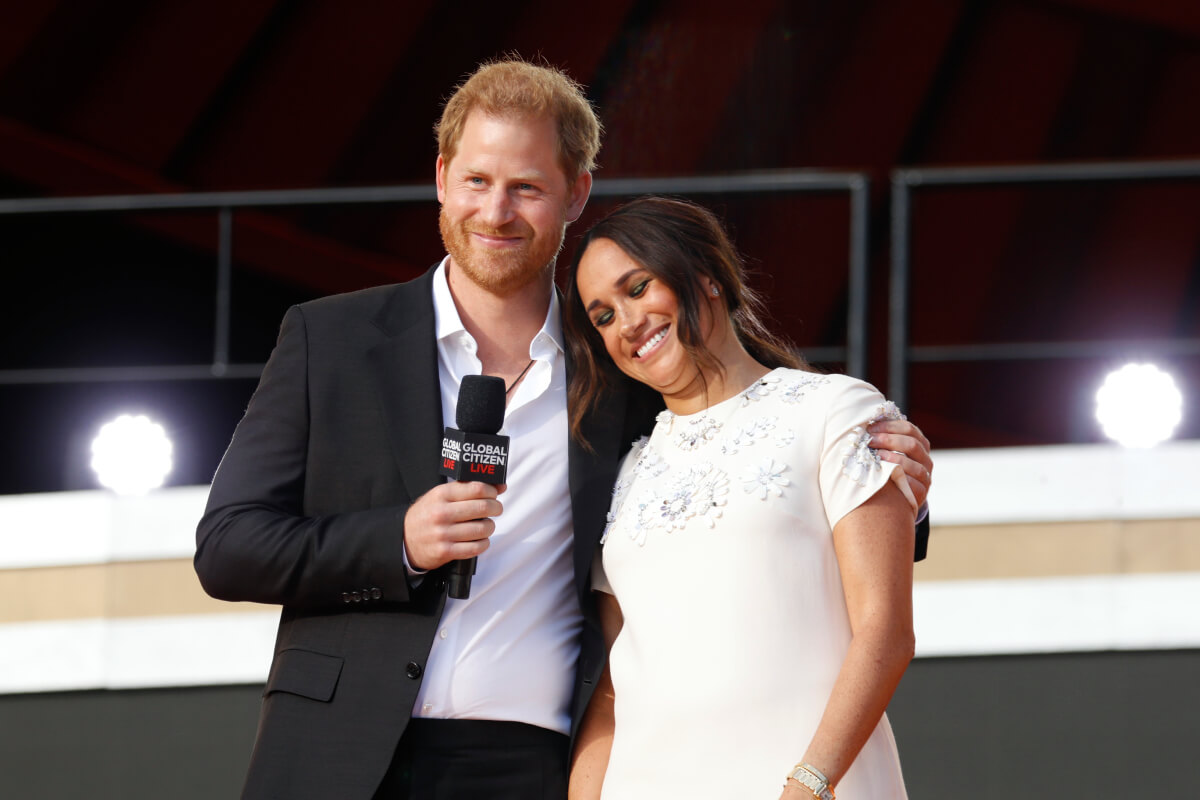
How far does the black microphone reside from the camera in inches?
67.5

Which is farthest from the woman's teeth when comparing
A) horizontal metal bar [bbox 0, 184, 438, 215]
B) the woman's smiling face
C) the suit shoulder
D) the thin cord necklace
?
horizontal metal bar [bbox 0, 184, 438, 215]

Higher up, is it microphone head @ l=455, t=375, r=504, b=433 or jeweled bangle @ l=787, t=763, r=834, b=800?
microphone head @ l=455, t=375, r=504, b=433

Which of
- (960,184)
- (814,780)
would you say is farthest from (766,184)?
(814,780)

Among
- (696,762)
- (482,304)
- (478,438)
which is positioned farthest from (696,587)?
(482,304)

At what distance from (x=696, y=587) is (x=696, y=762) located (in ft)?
0.79

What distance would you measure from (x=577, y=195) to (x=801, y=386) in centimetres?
55

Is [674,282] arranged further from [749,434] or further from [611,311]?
[749,434]

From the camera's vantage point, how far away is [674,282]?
1972 mm

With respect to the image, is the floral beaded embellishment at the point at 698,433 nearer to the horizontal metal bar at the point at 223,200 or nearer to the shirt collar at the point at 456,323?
the shirt collar at the point at 456,323

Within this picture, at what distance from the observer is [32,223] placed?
229 inches

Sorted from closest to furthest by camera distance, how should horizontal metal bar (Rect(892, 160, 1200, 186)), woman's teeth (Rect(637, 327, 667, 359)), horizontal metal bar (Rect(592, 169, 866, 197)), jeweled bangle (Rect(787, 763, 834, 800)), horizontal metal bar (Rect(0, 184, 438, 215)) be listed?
jeweled bangle (Rect(787, 763, 834, 800)), woman's teeth (Rect(637, 327, 667, 359)), horizontal metal bar (Rect(892, 160, 1200, 186)), horizontal metal bar (Rect(592, 169, 866, 197)), horizontal metal bar (Rect(0, 184, 438, 215))

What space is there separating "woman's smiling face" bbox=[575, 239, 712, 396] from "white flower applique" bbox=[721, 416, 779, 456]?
5.9 inches

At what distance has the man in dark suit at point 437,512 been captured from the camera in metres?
1.86

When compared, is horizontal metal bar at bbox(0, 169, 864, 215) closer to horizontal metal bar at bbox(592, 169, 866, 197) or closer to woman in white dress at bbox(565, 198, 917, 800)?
horizontal metal bar at bbox(592, 169, 866, 197)
